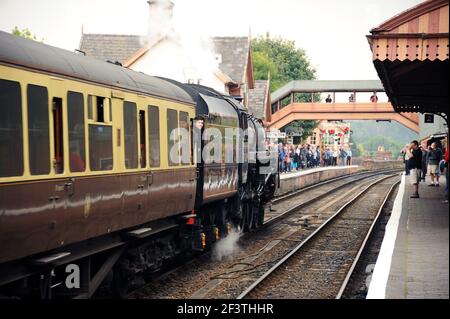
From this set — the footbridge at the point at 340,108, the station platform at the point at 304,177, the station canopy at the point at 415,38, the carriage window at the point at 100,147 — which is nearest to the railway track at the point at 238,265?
the carriage window at the point at 100,147

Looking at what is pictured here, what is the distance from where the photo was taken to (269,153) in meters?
19.5

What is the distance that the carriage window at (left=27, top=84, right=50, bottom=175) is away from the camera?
6434 mm

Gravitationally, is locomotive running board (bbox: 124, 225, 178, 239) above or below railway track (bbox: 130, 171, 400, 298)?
above

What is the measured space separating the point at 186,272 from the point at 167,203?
209cm

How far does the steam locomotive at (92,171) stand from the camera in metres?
6.31

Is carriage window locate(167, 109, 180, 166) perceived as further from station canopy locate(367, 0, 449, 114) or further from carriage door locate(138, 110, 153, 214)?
station canopy locate(367, 0, 449, 114)

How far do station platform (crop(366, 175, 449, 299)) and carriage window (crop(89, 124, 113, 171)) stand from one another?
3224mm

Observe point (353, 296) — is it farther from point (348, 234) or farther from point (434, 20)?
point (348, 234)

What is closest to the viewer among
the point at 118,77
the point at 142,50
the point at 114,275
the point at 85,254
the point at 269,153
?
the point at 85,254

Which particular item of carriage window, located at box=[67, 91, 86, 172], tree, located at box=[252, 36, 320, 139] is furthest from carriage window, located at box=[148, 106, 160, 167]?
tree, located at box=[252, 36, 320, 139]

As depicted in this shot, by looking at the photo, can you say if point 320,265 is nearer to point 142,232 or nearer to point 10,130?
point 142,232

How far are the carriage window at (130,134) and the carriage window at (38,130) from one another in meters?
2.04

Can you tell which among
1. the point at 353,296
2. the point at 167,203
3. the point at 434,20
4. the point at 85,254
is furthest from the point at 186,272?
the point at 434,20

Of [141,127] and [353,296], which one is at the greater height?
[141,127]
